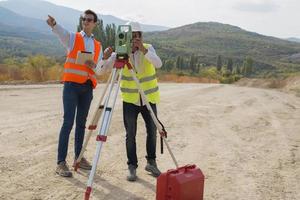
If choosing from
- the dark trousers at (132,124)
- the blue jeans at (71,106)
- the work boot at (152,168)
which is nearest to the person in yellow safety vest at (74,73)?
the blue jeans at (71,106)

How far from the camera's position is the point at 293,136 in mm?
8727

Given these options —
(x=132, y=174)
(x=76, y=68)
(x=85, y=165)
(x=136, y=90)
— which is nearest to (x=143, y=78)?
(x=136, y=90)

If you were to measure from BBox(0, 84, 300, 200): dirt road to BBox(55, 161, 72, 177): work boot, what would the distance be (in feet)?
0.22

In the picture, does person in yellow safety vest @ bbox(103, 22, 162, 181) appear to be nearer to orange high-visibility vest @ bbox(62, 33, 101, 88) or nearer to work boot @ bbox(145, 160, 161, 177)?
work boot @ bbox(145, 160, 161, 177)

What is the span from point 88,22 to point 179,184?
90.5 inches

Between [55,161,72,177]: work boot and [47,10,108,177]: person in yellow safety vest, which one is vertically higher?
[47,10,108,177]: person in yellow safety vest

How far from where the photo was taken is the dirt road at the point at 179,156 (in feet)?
15.6

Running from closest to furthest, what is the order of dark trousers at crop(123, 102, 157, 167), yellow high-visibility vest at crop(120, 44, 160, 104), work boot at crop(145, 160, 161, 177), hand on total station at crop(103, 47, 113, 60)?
hand on total station at crop(103, 47, 113, 60) → yellow high-visibility vest at crop(120, 44, 160, 104) → dark trousers at crop(123, 102, 157, 167) → work boot at crop(145, 160, 161, 177)

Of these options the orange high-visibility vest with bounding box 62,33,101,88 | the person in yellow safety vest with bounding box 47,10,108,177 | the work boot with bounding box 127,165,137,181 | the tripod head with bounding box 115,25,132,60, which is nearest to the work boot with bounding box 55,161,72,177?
the person in yellow safety vest with bounding box 47,10,108,177

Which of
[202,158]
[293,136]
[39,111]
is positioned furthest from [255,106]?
[202,158]

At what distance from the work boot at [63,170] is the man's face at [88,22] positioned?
65.7 inches

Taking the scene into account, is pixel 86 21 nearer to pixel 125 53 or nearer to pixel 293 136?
pixel 125 53

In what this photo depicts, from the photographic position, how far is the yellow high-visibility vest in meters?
5.08

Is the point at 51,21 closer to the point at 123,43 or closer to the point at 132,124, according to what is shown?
the point at 123,43
